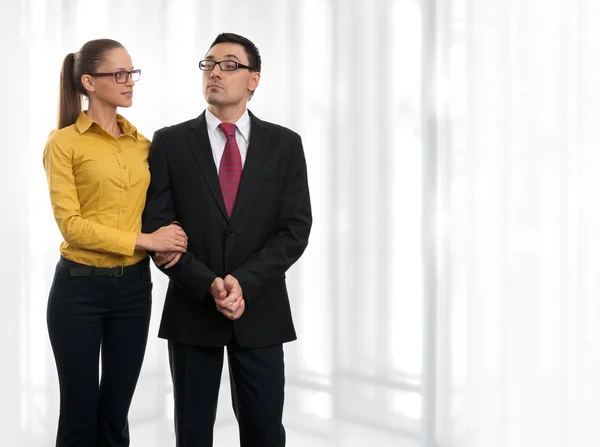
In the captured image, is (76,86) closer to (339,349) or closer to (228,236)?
(228,236)

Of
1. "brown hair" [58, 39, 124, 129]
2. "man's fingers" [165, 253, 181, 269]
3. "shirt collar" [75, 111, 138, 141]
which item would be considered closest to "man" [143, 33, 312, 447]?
"man's fingers" [165, 253, 181, 269]

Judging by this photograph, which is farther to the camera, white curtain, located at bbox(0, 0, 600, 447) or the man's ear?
white curtain, located at bbox(0, 0, 600, 447)

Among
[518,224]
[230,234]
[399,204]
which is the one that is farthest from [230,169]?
[399,204]

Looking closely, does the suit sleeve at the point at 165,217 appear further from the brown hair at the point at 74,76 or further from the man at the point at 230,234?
the brown hair at the point at 74,76

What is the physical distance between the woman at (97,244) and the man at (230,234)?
0.29 feet

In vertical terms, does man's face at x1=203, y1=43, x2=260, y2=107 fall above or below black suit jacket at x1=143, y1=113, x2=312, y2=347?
above

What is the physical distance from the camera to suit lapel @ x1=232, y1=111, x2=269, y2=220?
85.8 inches

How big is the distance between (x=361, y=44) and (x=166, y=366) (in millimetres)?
1608

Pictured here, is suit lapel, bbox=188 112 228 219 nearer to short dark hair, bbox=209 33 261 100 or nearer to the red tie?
the red tie

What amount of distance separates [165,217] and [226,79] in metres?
0.42

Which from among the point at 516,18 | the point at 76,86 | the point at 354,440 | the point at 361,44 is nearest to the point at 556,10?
the point at 516,18

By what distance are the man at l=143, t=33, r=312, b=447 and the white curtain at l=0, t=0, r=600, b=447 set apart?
99 cm

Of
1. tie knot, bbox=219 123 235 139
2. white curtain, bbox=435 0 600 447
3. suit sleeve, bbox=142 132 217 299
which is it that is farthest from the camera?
white curtain, bbox=435 0 600 447

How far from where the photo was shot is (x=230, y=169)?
2.21 meters
